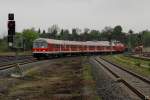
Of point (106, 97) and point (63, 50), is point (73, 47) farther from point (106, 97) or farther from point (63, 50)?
point (106, 97)

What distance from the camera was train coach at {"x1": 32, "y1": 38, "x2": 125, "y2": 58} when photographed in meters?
60.4

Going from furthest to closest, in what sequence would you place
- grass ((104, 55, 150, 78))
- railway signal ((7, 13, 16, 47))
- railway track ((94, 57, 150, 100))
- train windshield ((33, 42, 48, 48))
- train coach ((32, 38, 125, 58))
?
1. train coach ((32, 38, 125, 58))
2. train windshield ((33, 42, 48, 48))
3. grass ((104, 55, 150, 78))
4. railway signal ((7, 13, 16, 47))
5. railway track ((94, 57, 150, 100))

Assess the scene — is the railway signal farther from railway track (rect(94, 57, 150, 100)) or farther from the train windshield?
the train windshield

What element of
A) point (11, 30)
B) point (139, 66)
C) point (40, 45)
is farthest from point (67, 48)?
point (11, 30)

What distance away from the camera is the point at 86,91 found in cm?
1759

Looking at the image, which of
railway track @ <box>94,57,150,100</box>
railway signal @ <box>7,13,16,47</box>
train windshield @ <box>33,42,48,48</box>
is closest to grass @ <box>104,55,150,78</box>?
railway track @ <box>94,57,150,100</box>

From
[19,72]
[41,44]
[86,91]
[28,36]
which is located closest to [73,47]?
[41,44]

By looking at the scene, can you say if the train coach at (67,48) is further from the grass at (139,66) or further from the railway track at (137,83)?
the railway track at (137,83)

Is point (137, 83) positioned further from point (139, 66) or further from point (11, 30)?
point (139, 66)

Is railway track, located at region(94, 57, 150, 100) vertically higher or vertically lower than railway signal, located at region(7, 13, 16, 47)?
lower

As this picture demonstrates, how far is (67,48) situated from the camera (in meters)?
75.7

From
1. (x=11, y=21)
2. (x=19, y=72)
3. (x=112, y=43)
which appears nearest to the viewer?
(x=11, y=21)

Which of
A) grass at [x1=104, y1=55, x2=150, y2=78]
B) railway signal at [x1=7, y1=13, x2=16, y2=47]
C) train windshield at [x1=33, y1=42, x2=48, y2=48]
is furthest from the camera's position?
train windshield at [x1=33, y1=42, x2=48, y2=48]

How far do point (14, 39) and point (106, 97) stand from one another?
12.8 metres
